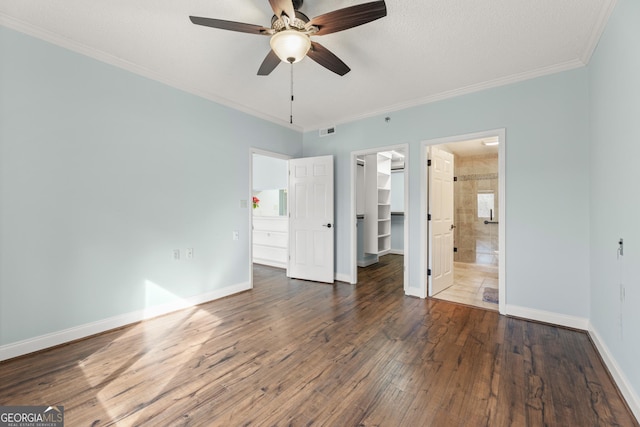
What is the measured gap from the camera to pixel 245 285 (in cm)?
411

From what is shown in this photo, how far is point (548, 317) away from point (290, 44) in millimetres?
3665

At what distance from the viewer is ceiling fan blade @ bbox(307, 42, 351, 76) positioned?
2.15 m

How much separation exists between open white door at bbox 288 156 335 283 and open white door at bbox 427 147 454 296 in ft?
4.97

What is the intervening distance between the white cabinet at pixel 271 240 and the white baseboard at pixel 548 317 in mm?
3743

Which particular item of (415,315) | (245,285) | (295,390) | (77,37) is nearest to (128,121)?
(77,37)

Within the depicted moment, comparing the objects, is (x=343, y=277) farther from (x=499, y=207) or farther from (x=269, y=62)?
(x=269, y=62)

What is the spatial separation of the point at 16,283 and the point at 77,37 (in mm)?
2168

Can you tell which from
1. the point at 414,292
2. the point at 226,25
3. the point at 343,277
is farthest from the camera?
the point at 343,277

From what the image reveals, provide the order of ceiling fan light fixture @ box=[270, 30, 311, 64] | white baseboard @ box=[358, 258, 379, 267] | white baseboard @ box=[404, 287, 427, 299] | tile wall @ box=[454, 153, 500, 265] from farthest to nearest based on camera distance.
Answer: tile wall @ box=[454, 153, 500, 265] < white baseboard @ box=[358, 258, 379, 267] < white baseboard @ box=[404, 287, 427, 299] < ceiling fan light fixture @ box=[270, 30, 311, 64]

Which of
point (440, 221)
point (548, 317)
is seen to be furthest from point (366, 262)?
point (548, 317)

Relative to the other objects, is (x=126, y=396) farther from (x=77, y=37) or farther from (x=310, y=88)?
(x=310, y=88)

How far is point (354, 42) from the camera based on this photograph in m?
2.49

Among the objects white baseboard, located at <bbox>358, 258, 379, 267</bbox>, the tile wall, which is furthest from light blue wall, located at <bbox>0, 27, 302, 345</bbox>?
the tile wall

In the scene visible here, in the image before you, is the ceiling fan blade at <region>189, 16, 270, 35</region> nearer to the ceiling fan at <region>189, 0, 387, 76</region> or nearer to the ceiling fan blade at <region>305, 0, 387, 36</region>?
the ceiling fan at <region>189, 0, 387, 76</region>
